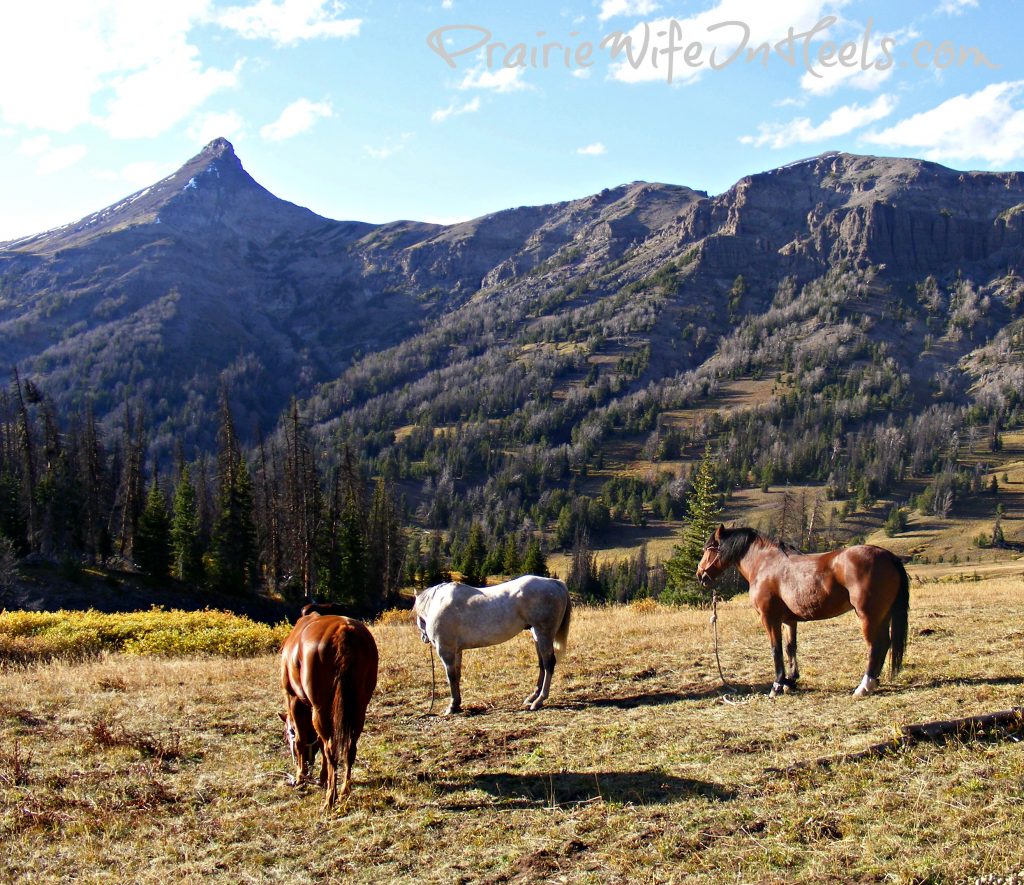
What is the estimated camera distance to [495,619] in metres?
12.5

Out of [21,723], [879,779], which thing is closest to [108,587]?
[21,723]

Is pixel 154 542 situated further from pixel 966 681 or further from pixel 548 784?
pixel 966 681

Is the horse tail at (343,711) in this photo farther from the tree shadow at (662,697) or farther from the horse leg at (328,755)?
the tree shadow at (662,697)

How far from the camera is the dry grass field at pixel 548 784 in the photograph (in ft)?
20.6

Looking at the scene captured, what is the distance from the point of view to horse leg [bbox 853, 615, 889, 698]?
10922 millimetres

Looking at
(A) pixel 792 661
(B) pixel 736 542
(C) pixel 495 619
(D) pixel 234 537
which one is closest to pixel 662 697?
(A) pixel 792 661

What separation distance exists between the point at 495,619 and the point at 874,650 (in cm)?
597

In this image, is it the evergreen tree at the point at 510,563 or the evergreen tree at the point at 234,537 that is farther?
the evergreen tree at the point at 510,563

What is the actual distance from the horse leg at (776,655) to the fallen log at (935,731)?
3.23 m

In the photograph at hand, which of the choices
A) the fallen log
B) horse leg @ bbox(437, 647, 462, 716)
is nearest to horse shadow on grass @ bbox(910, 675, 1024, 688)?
the fallen log

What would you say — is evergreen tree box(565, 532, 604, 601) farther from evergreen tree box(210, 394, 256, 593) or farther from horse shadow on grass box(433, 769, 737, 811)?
horse shadow on grass box(433, 769, 737, 811)

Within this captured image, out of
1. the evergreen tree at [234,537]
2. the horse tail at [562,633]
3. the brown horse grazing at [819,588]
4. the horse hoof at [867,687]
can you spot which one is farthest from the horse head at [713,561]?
the evergreen tree at [234,537]

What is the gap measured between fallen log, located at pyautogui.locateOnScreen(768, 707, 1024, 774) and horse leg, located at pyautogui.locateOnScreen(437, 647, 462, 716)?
18.7 feet

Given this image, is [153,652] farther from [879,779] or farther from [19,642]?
[879,779]
